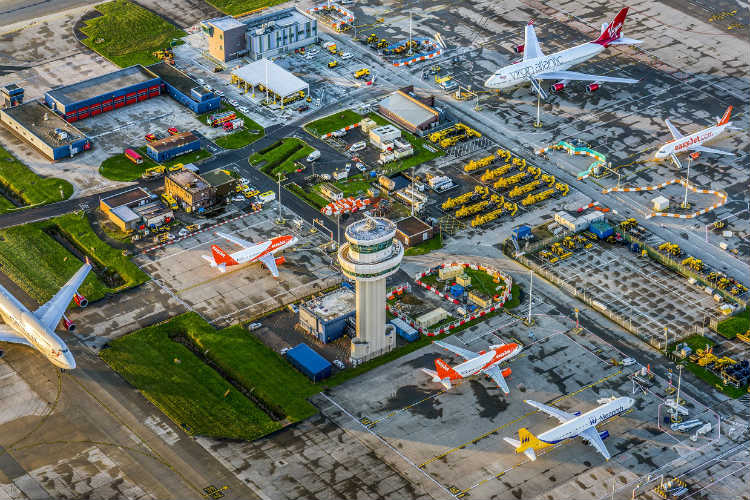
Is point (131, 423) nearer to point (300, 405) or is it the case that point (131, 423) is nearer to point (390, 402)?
point (300, 405)

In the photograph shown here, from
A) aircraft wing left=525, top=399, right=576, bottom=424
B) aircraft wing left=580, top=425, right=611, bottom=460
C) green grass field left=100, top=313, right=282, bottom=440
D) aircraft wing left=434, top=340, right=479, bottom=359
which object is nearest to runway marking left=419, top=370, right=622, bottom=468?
aircraft wing left=525, top=399, right=576, bottom=424

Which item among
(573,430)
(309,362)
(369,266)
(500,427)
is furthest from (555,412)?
(309,362)

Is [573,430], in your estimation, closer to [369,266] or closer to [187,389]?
[369,266]

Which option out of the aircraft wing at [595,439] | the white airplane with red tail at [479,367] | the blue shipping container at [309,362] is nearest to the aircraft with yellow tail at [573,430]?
the aircraft wing at [595,439]

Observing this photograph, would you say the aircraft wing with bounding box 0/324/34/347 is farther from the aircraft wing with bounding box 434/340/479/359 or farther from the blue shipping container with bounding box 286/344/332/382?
the aircraft wing with bounding box 434/340/479/359

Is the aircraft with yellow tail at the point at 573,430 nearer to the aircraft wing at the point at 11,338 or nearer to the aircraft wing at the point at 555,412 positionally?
the aircraft wing at the point at 555,412

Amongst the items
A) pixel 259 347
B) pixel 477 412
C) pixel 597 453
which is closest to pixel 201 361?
pixel 259 347
